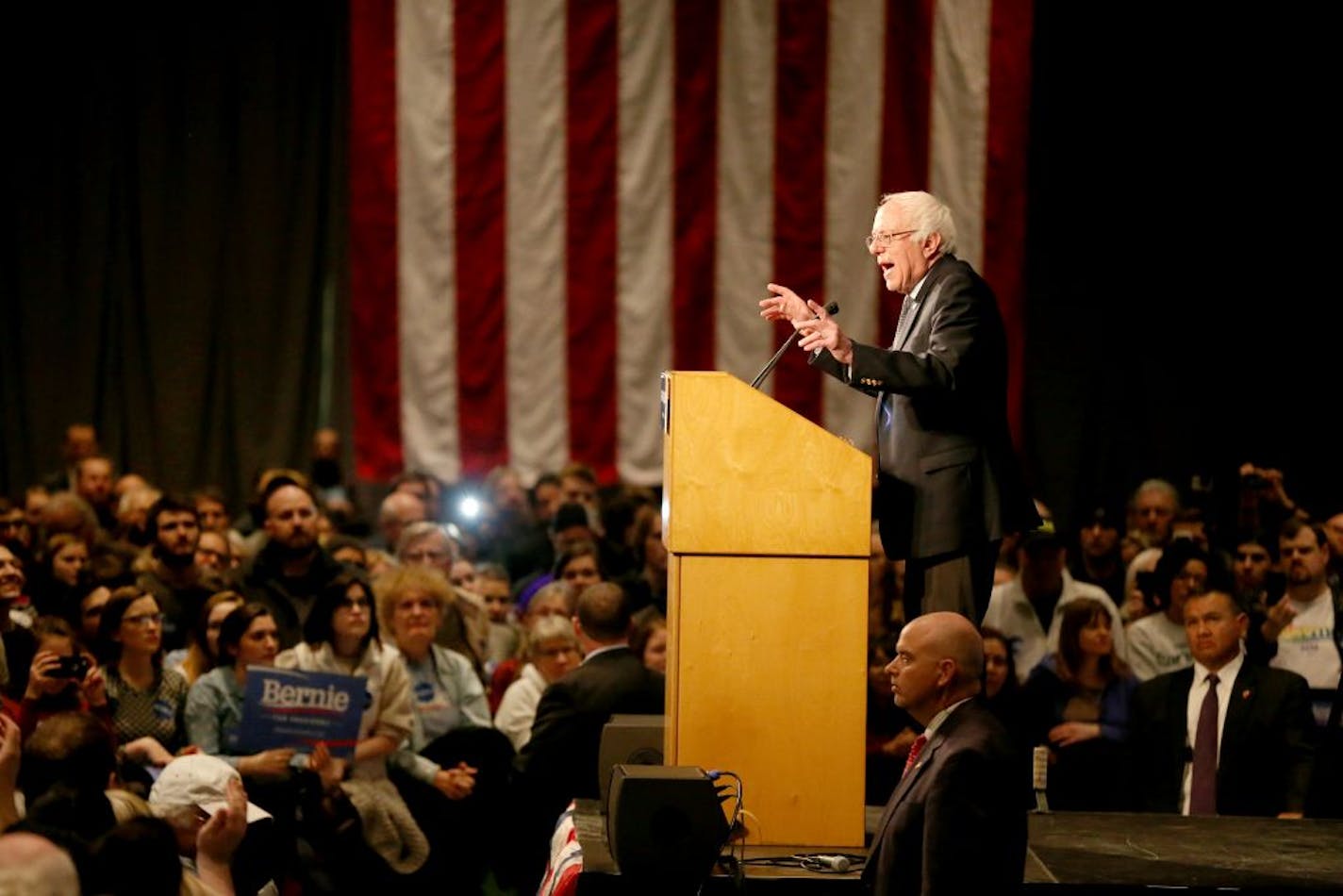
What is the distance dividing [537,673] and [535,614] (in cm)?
46

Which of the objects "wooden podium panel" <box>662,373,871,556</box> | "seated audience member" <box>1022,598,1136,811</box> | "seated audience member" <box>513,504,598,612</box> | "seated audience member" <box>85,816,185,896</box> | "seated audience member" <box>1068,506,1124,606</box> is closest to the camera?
"seated audience member" <box>85,816,185,896</box>

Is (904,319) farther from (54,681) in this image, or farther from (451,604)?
(451,604)

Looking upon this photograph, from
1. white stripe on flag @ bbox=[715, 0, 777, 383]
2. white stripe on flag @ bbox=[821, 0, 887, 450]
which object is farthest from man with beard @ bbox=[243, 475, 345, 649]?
white stripe on flag @ bbox=[821, 0, 887, 450]

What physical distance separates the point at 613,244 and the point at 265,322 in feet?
8.07

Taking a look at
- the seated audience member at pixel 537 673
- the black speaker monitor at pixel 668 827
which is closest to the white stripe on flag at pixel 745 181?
the seated audience member at pixel 537 673

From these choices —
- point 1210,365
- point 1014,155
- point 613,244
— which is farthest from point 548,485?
point 1210,365

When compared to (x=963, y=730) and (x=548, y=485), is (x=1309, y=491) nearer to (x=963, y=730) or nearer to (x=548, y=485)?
(x=548, y=485)

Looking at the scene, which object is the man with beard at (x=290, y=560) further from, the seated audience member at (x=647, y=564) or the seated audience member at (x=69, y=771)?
the seated audience member at (x=69, y=771)

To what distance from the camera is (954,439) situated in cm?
444

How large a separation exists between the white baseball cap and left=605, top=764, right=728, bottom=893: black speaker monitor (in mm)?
1086

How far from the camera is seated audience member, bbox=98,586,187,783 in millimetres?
5836

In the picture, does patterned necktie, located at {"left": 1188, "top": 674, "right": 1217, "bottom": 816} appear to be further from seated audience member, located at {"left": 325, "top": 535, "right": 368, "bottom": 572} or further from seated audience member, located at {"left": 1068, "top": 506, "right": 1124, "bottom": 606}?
seated audience member, located at {"left": 325, "top": 535, "right": 368, "bottom": 572}

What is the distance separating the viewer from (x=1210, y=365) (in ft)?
37.8

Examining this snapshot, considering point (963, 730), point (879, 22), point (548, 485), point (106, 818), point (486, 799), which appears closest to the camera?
point (963, 730)
